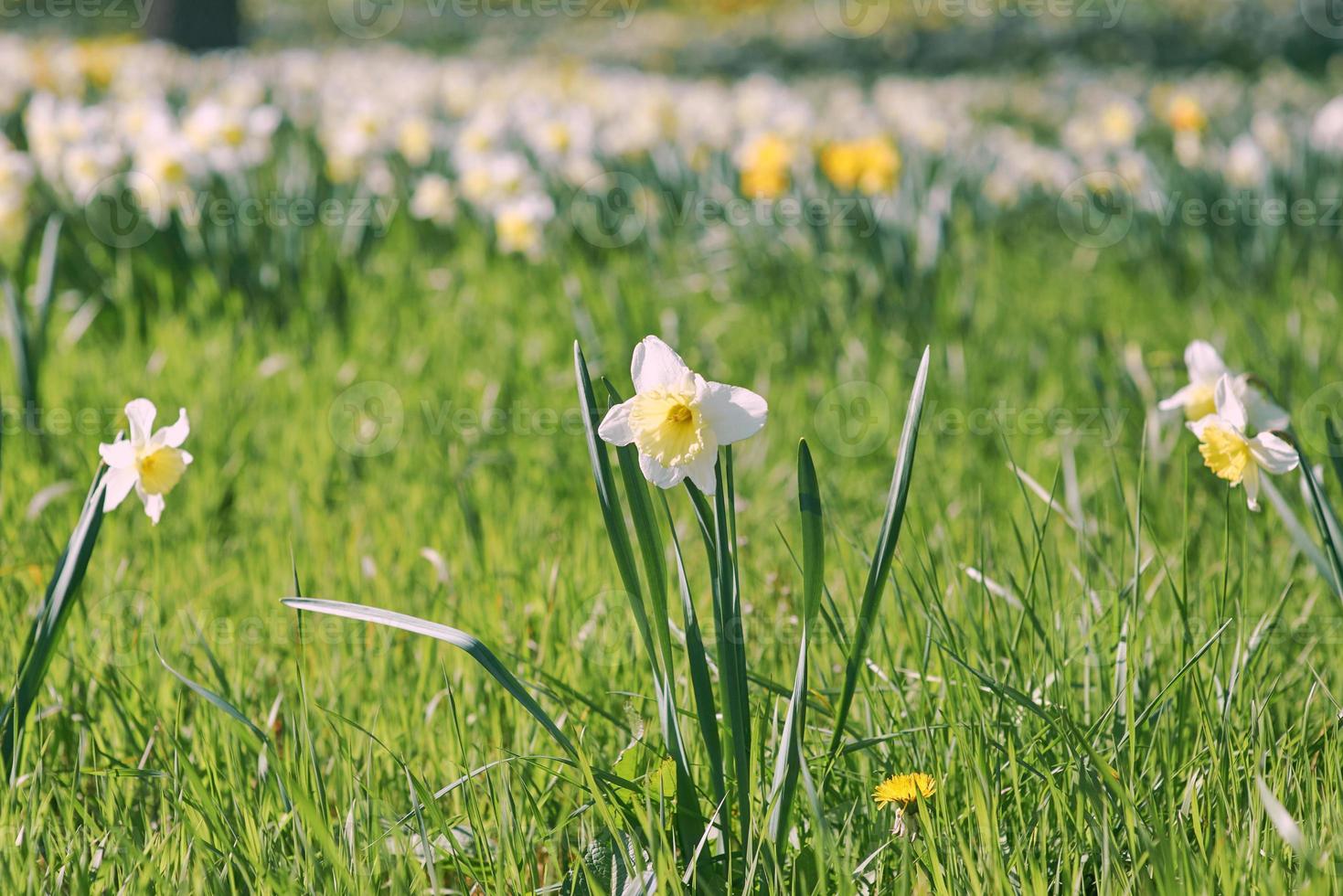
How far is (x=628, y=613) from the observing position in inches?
69.4

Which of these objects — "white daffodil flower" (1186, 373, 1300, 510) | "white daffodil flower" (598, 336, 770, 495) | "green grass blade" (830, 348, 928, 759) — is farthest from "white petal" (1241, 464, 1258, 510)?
"white daffodil flower" (598, 336, 770, 495)

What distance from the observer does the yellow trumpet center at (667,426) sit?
40.5 inches

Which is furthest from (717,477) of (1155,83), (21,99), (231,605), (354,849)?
(1155,83)

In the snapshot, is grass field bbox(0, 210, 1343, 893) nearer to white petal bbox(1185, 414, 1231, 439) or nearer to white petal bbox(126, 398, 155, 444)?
white petal bbox(1185, 414, 1231, 439)

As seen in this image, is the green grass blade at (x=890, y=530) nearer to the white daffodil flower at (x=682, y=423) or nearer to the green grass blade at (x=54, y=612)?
the white daffodil flower at (x=682, y=423)

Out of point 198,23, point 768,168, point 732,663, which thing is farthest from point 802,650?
point 198,23

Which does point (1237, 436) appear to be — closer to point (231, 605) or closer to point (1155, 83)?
point (231, 605)

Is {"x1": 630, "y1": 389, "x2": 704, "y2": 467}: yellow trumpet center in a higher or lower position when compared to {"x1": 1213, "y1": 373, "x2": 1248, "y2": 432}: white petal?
higher

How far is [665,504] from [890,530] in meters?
0.23

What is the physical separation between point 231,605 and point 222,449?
0.70 m

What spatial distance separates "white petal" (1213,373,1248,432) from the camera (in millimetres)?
1220

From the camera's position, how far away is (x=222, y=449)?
2.49 meters

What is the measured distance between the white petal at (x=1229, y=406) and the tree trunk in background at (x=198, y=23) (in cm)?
1252

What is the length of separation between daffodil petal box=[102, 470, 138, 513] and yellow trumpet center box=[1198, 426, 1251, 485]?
3.72ft
